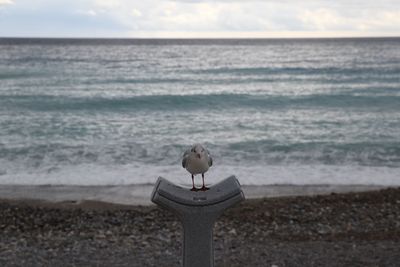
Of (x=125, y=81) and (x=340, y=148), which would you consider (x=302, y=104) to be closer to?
(x=340, y=148)

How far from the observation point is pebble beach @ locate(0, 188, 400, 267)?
766cm

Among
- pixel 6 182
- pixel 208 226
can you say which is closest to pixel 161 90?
pixel 6 182

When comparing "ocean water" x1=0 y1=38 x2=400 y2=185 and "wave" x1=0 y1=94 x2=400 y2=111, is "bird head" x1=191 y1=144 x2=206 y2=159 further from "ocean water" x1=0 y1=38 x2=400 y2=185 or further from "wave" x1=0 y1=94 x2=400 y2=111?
"wave" x1=0 y1=94 x2=400 y2=111

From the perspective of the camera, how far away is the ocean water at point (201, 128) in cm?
1344

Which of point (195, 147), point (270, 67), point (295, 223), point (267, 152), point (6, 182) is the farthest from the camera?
point (270, 67)

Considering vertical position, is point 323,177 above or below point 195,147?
below

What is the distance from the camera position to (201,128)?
20312 mm

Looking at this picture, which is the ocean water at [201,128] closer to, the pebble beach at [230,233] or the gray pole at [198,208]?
the pebble beach at [230,233]

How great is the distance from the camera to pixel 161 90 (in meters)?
32.5

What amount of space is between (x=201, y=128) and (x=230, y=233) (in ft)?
38.2

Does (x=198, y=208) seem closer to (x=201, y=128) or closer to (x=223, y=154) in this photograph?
(x=223, y=154)

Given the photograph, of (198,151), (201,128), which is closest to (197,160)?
(198,151)

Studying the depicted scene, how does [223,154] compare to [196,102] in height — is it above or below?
above

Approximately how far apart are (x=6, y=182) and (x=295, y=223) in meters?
6.40
